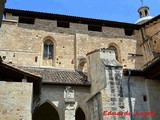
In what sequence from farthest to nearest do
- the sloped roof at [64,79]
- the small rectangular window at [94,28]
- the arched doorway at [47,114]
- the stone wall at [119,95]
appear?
1. the small rectangular window at [94,28]
2. the arched doorway at [47,114]
3. the sloped roof at [64,79]
4. the stone wall at [119,95]

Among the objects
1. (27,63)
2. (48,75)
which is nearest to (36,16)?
(27,63)

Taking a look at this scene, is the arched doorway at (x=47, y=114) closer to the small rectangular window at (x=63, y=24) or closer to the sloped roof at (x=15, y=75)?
the sloped roof at (x=15, y=75)

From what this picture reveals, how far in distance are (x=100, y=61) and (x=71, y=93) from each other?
1953 millimetres

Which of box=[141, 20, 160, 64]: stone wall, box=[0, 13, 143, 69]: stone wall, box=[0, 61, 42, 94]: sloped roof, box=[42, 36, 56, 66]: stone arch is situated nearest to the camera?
box=[0, 61, 42, 94]: sloped roof

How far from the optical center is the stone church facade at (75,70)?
31.6 feet

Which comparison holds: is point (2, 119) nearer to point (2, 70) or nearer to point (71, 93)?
point (2, 70)

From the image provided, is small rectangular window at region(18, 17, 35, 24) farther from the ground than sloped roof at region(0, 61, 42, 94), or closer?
farther from the ground

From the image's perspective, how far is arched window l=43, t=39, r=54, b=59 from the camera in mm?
17972

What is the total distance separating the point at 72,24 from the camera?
19406 mm

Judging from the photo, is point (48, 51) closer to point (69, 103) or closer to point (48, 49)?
point (48, 49)

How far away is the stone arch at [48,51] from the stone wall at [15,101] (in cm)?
857

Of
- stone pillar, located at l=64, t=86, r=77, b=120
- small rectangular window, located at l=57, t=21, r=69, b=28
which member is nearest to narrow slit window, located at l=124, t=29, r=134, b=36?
small rectangular window, located at l=57, t=21, r=69, b=28

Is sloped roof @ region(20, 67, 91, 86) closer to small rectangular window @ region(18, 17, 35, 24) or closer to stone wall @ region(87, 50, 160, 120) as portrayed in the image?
stone wall @ region(87, 50, 160, 120)

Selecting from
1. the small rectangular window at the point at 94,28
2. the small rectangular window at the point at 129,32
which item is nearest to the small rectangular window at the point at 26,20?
the small rectangular window at the point at 94,28
